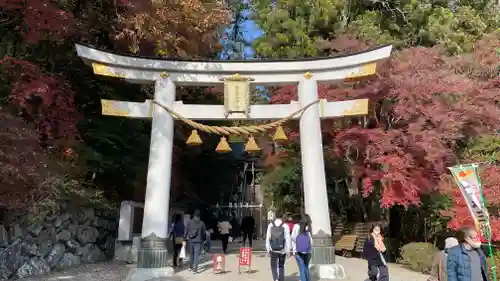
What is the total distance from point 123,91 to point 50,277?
797 centimetres

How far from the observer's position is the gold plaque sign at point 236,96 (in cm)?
1267

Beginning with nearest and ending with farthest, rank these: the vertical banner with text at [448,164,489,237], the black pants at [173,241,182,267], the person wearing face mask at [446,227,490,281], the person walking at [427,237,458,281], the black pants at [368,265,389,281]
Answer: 1. the person wearing face mask at [446,227,490,281]
2. the person walking at [427,237,458,281]
3. the vertical banner with text at [448,164,489,237]
4. the black pants at [368,265,389,281]
5. the black pants at [173,241,182,267]

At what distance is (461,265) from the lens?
16.8ft

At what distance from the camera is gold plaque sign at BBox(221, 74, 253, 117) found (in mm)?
12672

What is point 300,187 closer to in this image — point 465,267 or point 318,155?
point 318,155

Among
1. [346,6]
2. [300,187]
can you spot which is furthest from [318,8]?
[300,187]

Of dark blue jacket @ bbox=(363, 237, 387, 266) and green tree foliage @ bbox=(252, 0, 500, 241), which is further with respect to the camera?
green tree foliage @ bbox=(252, 0, 500, 241)

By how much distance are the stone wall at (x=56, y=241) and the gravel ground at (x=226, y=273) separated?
487 millimetres

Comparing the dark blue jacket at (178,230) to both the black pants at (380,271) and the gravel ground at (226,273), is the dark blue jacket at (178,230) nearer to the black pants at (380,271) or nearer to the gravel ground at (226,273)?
the gravel ground at (226,273)

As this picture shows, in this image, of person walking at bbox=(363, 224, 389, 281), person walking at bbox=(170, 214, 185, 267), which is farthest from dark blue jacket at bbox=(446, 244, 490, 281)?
person walking at bbox=(170, 214, 185, 267)

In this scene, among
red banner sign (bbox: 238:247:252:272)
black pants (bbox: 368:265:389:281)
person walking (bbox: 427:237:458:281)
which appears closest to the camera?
person walking (bbox: 427:237:458:281)

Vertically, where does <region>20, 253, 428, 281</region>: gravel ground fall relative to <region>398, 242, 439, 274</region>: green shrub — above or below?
below

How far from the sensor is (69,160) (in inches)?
530

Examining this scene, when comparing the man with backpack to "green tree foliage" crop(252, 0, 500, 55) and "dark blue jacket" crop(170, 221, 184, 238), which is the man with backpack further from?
"green tree foliage" crop(252, 0, 500, 55)
